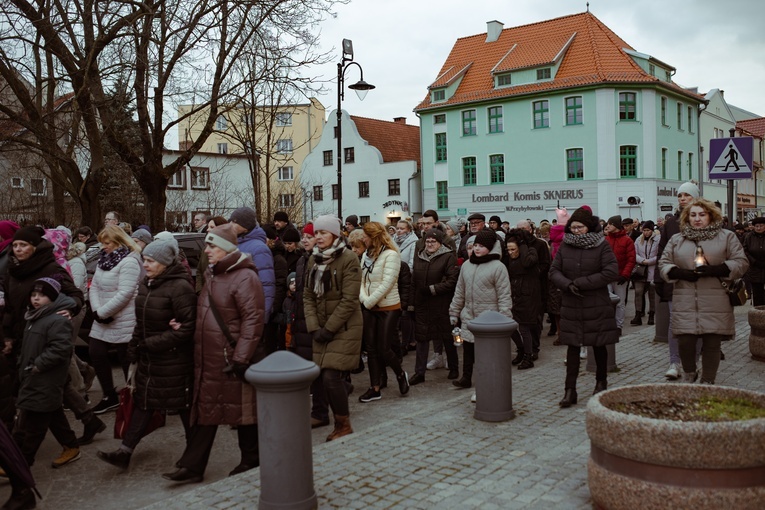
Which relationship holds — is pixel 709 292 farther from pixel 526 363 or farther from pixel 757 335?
pixel 526 363

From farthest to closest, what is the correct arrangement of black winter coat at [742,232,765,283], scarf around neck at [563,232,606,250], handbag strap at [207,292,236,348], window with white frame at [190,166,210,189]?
window with white frame at [190,166,210,189] → black winter coat at [742,232,765,283] → scarf around neck at [563,232,606,250] → handbag strap at [207,292,236,348]

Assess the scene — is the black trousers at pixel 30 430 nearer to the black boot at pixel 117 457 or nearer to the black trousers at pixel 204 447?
the black boot at pixel 117 457

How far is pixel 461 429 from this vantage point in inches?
257

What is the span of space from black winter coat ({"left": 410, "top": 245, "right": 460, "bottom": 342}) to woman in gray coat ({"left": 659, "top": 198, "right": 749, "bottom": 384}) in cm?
263

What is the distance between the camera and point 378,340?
8273 millimetres

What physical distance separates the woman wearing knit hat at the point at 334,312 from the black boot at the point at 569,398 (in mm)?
2105

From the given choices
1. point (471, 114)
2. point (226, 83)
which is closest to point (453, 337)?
point (226, 83)

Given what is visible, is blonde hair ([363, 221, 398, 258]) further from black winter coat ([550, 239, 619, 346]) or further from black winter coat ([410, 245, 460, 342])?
black winter coat ([550, 239, 619, 346])

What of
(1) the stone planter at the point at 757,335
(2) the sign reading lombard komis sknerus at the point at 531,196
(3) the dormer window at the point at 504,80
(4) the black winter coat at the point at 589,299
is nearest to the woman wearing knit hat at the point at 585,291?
(4) the black winter coat at the point at 589,299

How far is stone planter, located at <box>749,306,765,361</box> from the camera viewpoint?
361 inches

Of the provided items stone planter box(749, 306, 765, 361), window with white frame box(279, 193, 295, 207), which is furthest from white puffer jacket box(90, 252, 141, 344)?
window with white frame box(279, 193, 295, 207)

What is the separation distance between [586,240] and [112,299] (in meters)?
4.75

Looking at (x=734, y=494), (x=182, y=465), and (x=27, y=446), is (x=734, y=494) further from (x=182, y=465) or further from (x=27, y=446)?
(x=27, y=446)

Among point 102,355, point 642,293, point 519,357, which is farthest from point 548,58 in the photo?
point 102,355
